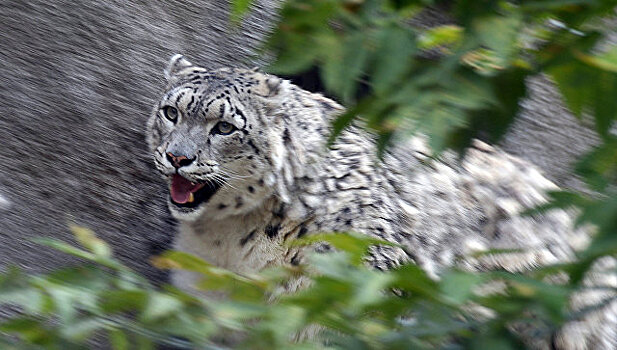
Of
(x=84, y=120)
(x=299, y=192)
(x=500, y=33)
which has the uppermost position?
(x=500, y=33)

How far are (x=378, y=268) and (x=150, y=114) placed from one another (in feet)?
Answer: 5.35

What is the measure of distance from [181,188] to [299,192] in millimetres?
615

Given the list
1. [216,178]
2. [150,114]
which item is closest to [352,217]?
[216,178]

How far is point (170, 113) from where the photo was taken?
542 centimetres

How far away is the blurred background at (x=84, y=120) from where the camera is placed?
211 inches

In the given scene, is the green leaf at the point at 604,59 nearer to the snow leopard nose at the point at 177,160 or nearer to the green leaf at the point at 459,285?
the green leaf at the point at 459,285

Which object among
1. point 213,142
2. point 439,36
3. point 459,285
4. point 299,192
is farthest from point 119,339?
point 299,192

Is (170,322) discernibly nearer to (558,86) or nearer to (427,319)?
(427,319)

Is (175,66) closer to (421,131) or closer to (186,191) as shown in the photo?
(186,191)

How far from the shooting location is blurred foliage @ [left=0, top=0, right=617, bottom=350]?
6.35 feet

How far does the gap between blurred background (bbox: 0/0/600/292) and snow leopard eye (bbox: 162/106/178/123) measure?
0.44m

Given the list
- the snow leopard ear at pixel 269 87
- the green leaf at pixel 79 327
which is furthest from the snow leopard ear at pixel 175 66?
the green leaf at pixel 79 327

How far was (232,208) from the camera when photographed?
5.52 meters

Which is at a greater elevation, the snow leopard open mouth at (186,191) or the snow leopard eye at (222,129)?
the snow leopard eye at (222,129)
